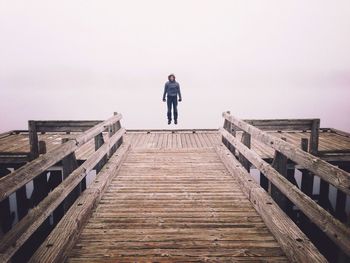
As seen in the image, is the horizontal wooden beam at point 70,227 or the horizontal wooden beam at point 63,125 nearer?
the horizontal wooden beam at point 70,227

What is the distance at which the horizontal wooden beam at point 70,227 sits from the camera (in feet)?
10.1

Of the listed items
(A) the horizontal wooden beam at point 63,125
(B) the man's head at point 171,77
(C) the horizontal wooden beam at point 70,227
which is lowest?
(C) the horizontal wooden beam at point 70,227

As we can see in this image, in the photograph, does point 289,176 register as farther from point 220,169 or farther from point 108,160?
point 108,160

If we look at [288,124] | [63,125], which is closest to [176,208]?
[288,124]

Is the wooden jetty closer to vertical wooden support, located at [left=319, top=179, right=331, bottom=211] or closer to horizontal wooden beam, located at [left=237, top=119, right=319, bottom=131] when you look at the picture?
horizontal wooden beam, located at [left=237, top=119, right=319, bottom=131]

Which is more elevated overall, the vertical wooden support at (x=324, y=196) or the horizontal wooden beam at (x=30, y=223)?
the horizontal wooden beam at (x=30, y=223)

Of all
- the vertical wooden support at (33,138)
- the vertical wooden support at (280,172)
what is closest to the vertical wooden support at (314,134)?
the vertical wooden support at (280,172)

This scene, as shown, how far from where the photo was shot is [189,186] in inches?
231

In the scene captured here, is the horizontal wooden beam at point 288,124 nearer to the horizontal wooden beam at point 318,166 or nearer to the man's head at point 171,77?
the horizontal wooden beam at point 318,166

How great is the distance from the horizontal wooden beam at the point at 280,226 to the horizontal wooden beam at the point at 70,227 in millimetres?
2298

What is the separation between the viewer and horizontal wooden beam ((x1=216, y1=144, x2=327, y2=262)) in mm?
3059

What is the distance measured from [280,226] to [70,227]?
2.39m

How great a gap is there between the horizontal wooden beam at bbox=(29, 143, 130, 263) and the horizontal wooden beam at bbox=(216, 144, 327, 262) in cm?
230

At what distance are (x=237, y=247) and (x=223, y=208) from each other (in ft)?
3.95
